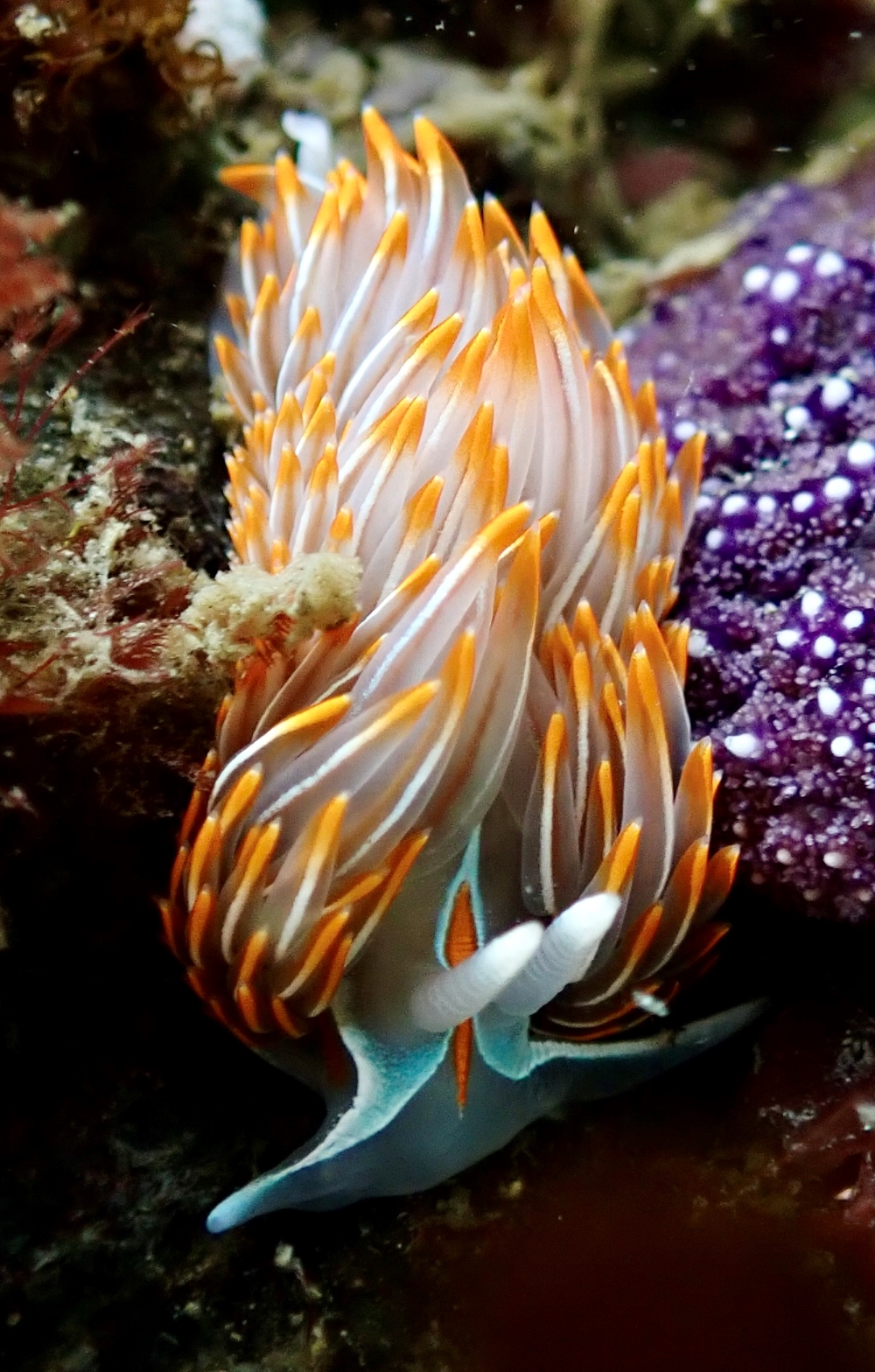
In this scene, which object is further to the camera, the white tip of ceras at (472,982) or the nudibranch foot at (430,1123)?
the nudibranch foot at (430,1123)

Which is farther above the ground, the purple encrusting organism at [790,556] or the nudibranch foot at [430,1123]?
the purple encrusting organism at [790,556]

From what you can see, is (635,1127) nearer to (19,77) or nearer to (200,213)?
(200,213)

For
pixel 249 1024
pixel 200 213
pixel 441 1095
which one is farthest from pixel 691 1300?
pixel 200 213

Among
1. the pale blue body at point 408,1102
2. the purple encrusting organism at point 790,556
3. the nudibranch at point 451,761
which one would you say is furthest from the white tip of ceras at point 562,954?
the purple encrusting organism at point 790,556

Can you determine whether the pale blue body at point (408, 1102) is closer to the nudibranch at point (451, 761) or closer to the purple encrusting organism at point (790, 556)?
the nudibranch at point (451, 761)

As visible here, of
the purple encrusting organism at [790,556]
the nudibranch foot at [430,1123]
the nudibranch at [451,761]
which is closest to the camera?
the nudibranch at [451,761]

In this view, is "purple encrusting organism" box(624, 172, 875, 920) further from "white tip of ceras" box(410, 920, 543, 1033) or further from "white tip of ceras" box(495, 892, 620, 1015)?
"white tip of ceras" box(410, 920, 543, 1033)

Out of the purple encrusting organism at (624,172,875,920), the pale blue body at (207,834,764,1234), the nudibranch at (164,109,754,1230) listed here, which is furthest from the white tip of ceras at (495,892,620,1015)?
the purple encrusting organism at (624,172,875,920)

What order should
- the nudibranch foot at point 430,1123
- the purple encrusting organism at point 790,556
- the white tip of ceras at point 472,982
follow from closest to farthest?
the white tip of ceras at point 472,982, the nudibranch foot at point 430,1123, the purple encrusting organism at point 790,556
